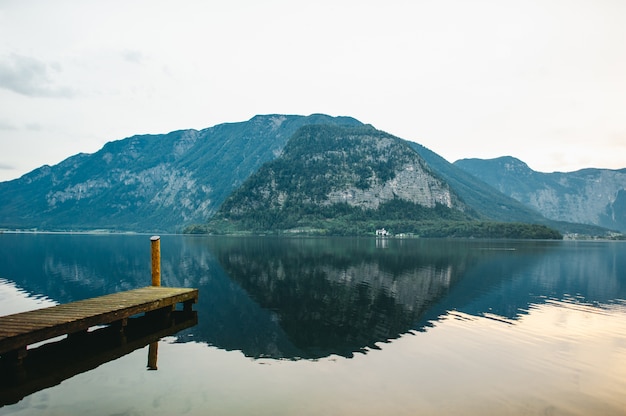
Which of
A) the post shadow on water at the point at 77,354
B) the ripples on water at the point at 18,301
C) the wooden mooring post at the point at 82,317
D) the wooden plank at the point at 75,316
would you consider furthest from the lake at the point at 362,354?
the wooden plank at the point at 75,316

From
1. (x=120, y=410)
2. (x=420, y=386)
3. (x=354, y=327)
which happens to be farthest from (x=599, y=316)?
(x=120, y=410)

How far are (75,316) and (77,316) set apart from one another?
9 centimetres

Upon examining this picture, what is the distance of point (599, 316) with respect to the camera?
116ft

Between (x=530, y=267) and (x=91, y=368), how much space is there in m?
69.5

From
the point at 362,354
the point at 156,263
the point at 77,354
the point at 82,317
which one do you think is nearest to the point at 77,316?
the point at 82,317

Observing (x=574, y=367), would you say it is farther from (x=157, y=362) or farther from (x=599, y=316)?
(x=157, y=362)

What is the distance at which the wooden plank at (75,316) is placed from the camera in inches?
776

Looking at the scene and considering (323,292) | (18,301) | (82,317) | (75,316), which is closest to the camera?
(82,317)

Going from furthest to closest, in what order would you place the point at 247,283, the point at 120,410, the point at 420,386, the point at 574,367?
the point at 247,283, the point at 574,367, the point at 420,386, the point at 120,410

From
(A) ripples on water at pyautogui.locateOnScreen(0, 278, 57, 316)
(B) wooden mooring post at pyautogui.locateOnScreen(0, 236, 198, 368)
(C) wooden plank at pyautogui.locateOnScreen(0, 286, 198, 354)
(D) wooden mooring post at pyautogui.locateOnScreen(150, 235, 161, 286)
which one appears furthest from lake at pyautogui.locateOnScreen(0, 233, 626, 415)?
(D) wooden mooring post at pyautogui.locateOnScreen(150, 235, 161, 286)

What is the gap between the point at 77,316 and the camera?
76.0 ft

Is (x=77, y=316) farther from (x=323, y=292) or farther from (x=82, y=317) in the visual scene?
(x=323, y=292)

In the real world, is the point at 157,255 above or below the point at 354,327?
above

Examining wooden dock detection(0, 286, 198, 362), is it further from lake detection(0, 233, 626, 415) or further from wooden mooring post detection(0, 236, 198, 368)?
lake detection(0, 233, 626, 415)
